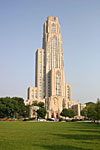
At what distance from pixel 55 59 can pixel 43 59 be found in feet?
36.5

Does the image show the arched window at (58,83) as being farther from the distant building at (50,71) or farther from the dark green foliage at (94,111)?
the dark green foliage at (94,111)

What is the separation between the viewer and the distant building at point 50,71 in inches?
6122

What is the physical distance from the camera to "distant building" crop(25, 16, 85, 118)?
155500 mm

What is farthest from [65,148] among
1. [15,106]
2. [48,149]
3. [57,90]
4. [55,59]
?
[55,59]

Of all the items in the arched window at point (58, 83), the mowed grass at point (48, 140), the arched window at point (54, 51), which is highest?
the arched window at point (54, 51)

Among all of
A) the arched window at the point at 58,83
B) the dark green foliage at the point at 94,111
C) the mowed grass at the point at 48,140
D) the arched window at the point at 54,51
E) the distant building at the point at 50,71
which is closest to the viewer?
the mowed grass at the point at 48,140

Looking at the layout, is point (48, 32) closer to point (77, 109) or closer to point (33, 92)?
point (33, 92)

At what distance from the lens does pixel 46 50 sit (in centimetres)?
16562

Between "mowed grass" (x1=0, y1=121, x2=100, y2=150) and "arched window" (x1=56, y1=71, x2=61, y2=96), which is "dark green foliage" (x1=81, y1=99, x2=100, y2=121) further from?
"arched window" (x1=56, y1=71, x2=61, y2=96)

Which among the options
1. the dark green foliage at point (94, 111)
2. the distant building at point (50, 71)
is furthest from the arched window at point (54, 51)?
the dark green foliage at point (94, 111)

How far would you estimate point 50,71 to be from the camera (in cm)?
15900

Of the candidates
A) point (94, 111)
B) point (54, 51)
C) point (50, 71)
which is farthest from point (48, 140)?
point (54, 51)

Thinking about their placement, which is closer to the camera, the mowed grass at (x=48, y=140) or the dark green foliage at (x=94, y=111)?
the mowed grass at (x=48, y=140)

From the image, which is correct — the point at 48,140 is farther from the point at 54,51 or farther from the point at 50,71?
the point at 54,51
